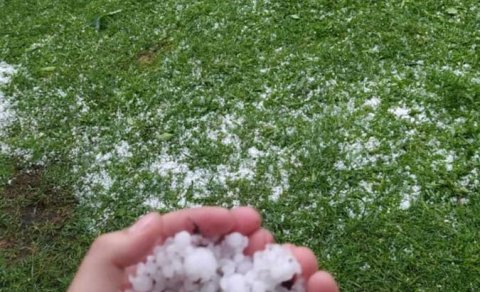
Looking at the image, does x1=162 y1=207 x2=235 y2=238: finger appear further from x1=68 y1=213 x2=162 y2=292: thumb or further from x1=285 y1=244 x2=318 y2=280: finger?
x1=285 y1=244 x2=318 y2=280: finger

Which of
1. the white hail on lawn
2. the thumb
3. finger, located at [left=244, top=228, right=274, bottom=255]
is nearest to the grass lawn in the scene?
the white hail on lawn

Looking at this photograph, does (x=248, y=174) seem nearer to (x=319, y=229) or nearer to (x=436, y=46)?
(x=319, y=229)

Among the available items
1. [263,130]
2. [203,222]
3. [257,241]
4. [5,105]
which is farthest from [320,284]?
[5,105]

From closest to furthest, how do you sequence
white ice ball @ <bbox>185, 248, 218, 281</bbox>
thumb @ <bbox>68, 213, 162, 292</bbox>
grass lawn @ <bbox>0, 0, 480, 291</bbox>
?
white ice ball @ <bbox>185, 248, 218, 281</bbox> < thumb @ <bbox>68, 213, 162, 292</bbox> < grass lawn @ <bbox>0, 0, 480, 291</bbox>

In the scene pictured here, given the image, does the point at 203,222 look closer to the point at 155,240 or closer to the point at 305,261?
the point at 155,240

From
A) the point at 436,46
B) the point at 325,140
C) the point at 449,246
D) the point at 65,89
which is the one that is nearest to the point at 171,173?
the point at 325,140

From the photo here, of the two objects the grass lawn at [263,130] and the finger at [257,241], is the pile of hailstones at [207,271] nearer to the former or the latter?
the finger at [257,241]

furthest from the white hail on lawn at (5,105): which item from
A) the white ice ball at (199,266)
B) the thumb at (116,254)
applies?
the white ice ball at (199,266)

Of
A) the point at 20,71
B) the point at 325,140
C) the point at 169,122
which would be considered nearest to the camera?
the point at 325,140
